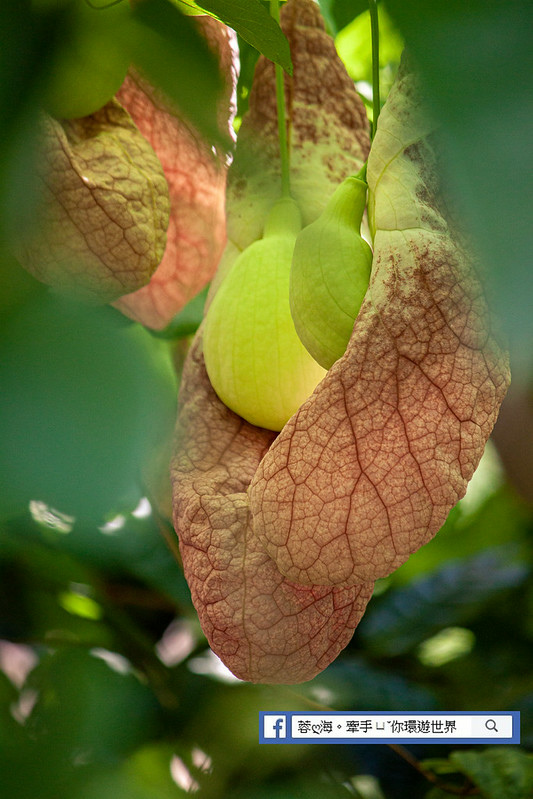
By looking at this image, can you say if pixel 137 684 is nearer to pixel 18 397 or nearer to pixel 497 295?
pixel 18 397

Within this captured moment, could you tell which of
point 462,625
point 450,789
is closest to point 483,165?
point 450,789

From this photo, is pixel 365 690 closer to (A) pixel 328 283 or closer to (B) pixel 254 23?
A: (A) pixel 328 283

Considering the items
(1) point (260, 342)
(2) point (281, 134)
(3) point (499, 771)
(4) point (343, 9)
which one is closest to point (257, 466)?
(1) point (260, 342)

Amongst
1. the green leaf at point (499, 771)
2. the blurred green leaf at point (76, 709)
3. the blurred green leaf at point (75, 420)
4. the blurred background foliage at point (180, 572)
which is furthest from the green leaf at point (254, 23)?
the green leaf at point (499, 771)

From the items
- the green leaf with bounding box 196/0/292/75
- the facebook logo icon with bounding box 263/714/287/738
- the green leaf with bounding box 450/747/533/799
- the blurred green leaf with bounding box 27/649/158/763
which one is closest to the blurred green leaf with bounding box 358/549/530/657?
the green leaf with bounding box 450/747/533/799

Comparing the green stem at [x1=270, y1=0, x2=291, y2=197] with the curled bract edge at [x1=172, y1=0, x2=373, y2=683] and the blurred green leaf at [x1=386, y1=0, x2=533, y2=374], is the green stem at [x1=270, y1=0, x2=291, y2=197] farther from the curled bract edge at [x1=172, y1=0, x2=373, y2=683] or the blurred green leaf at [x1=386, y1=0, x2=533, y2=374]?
the blurred green leaf at [x1=386, y1=0, x2=533, y2=374]

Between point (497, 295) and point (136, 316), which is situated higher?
point (497, 295)

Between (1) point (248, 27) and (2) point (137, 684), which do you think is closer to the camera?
(1) point (248, 27)
